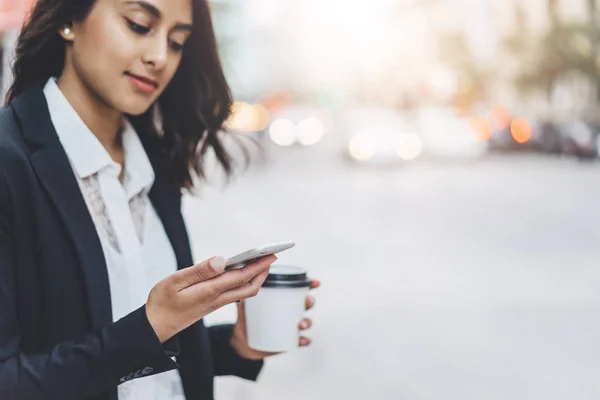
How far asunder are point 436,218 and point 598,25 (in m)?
23.3

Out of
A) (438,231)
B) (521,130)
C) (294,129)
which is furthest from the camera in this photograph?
(294,129)

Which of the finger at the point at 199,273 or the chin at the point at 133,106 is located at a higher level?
the chin at the point at 133,106

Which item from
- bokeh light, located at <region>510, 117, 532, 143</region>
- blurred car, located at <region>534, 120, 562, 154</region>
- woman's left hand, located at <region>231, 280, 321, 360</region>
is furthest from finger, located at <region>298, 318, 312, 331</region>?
bokeh light, located at <region>510, 117, 532, 143</region>

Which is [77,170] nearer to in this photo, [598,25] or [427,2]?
[598,25]

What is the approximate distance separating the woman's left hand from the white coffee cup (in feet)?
0.12

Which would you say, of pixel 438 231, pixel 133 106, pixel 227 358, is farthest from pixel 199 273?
pixel 438 231

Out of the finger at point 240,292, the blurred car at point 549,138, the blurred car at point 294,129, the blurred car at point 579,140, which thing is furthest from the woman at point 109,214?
the blurred car at point 294,129

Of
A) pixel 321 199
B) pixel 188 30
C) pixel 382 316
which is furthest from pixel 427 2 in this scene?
pixel 188 30

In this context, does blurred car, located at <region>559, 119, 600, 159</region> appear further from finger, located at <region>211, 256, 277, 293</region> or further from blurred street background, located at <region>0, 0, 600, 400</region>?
finger, located at <region>211, 256, 277, 293</region>

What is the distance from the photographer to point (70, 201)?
5.16ft

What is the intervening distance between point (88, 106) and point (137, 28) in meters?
0.20

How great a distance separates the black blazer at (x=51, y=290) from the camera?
142 cm

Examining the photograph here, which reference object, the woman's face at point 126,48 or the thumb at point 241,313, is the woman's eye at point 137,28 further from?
the thumb at point 241,313

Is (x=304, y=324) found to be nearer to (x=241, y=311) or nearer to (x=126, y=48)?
(x=241, y=311)
